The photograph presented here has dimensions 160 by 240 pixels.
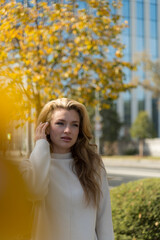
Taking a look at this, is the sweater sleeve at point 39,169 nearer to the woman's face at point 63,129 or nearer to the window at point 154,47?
the woman's face at point 63,129

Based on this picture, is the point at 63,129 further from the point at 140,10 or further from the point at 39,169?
the point at 140,10

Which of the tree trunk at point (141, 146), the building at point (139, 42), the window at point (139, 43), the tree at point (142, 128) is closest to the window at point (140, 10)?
the building at point (139, 42)

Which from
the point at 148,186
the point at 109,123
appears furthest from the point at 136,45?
the point at 148,186

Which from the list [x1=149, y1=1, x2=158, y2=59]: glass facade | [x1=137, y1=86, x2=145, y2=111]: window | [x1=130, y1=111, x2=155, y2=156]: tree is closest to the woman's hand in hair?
[x1=130, y1=111, x2=155, y2=156]: tree

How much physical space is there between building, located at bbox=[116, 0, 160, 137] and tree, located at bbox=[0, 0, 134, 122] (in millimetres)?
34267

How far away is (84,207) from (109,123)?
3213 centimetres

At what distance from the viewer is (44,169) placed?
1.48 meters

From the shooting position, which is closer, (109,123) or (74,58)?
(74,58)

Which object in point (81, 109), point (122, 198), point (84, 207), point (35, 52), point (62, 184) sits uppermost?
point (35, 52)

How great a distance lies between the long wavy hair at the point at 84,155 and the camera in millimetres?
1713

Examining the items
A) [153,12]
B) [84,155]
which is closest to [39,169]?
[84,155]

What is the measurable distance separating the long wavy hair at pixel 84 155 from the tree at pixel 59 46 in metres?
2.45

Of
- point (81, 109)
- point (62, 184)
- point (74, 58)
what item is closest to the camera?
point (62, 184)

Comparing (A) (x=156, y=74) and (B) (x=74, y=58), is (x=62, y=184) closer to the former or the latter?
(B) (x=74, y=58)
